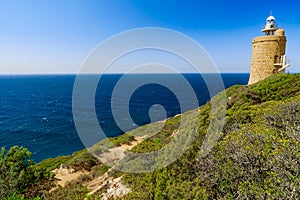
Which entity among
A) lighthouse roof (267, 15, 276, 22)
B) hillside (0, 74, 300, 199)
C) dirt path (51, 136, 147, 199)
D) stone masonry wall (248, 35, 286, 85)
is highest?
lighthouse roof (267, 15, 276, 22)

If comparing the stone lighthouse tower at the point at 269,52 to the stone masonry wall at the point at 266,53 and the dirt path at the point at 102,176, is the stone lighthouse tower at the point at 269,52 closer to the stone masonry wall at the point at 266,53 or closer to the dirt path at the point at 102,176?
the stone masonry wall at the point at 266,53

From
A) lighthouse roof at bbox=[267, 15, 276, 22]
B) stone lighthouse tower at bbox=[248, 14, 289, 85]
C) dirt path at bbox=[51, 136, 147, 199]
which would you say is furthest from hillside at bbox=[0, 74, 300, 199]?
lighthouse roof at bbox=[267, 15, 276, 22]

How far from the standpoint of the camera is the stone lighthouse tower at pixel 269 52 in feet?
64.1

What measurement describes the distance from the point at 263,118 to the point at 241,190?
4.64 meters

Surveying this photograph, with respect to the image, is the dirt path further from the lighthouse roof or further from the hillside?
the lighthouse roof

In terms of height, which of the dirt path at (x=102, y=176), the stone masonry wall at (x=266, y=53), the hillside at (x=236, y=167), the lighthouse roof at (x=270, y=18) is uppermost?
the lighthouse roof at (x=270, y=18)

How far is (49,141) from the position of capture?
3319 centimetres

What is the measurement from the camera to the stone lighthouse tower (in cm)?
1955

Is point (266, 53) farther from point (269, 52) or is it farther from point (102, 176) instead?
point (102, 176)

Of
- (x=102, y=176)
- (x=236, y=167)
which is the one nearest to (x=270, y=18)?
(x=236, y=167)

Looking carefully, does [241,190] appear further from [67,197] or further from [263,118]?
[67,197]

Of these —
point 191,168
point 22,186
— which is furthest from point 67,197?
point 191,168

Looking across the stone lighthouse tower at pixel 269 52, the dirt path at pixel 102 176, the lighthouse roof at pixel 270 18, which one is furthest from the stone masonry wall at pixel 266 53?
the dirt path at pixel 102 176

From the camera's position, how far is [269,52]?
1992 cm
